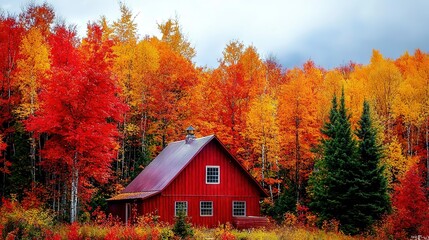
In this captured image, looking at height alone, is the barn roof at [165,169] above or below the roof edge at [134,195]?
above

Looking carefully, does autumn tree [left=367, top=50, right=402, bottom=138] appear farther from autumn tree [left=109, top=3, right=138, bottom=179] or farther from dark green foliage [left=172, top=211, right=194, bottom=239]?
dark green foliage [left=172, top=211, right=194, bottom=239]

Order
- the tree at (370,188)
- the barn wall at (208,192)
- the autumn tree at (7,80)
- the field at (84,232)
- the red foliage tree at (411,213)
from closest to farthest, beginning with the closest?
1. the field at (84,232)
2. the red foliage tree at (411,213)
3. the tree at (370,188)
4. the barn wall at (208,192)
5. the autumn tree at (7,80)

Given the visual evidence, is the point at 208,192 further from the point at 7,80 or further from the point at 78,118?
the point at 7,80

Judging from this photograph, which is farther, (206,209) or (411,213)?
(206,209)

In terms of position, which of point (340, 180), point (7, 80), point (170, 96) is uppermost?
point (7, 80)

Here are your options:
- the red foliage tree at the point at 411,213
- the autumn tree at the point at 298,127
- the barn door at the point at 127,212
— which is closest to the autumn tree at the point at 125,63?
the barn door at the point at 127,212

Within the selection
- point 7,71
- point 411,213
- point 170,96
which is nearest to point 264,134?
point 170,96

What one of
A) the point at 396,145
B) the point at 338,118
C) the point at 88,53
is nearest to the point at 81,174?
the point at 88,53

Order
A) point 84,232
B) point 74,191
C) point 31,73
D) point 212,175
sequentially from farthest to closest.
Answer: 1. point 31,73
2. point 212,175
3. point 74,191
4. point 84,232

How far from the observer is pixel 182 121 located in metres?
47.8

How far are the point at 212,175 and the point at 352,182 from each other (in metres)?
8.95

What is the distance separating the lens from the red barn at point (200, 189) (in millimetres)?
36688

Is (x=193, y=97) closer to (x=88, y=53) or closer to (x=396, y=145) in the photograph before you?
(x=88, y=53)

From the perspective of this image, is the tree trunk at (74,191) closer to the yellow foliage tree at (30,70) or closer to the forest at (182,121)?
the forest at (182,121)
